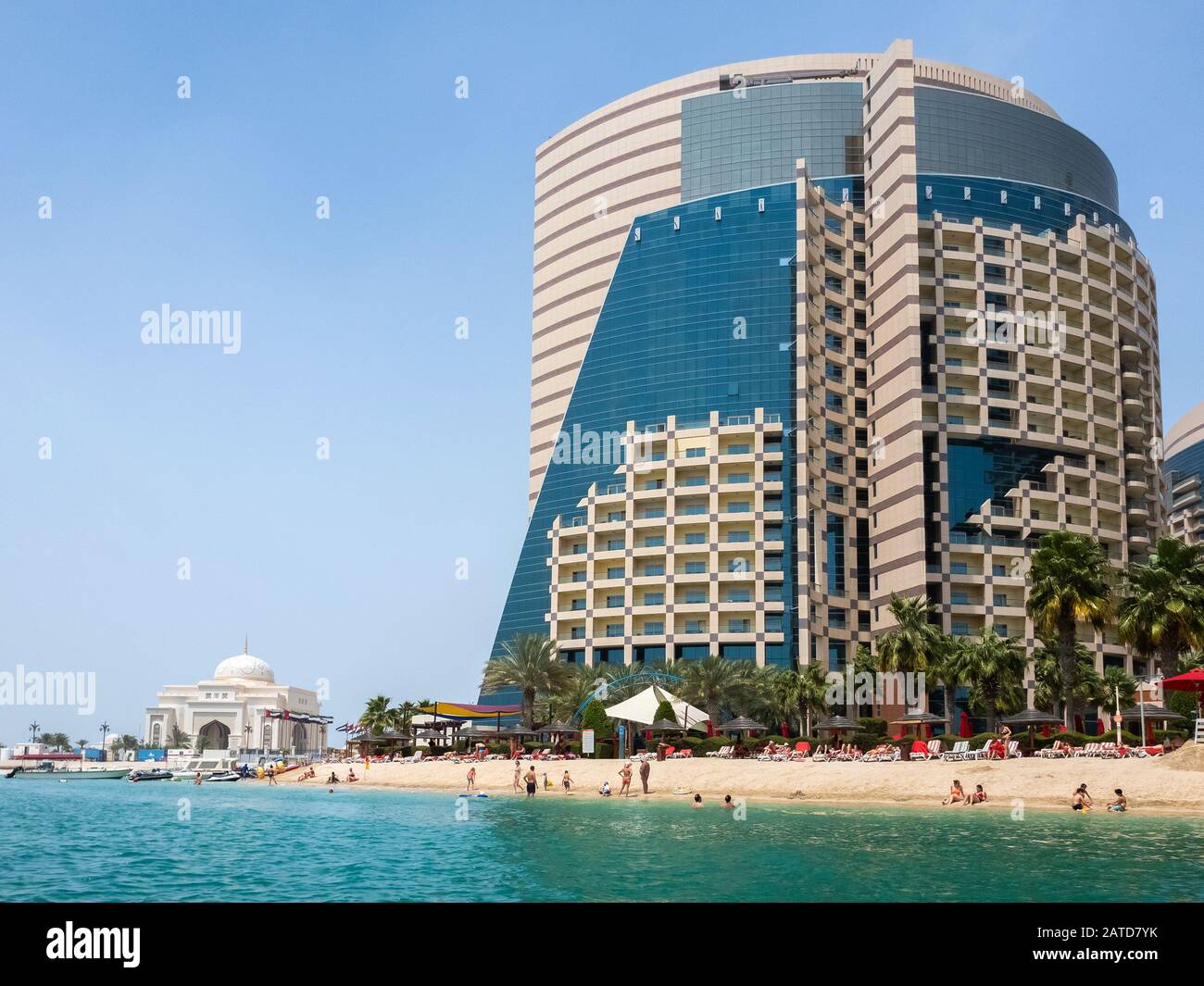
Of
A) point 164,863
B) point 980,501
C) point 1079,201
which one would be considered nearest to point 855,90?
point 1079,201

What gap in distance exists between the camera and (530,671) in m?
82.4

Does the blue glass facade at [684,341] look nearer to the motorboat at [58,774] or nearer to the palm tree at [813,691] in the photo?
the palm tree at [813,691]

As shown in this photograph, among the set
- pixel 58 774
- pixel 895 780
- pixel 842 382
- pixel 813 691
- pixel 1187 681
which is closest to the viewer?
pixel 1187 681

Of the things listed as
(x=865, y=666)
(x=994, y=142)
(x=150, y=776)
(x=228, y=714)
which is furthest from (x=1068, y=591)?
(x=228, y=714)

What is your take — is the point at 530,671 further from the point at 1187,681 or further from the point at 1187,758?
the point at 1187,758

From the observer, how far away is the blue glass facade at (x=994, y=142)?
347 feet

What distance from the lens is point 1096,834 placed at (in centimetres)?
3188

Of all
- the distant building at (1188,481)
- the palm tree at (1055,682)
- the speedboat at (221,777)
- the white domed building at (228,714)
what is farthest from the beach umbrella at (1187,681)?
the distant building at (1188,481)

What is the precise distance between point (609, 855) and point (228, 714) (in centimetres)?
14750

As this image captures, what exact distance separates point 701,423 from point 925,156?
3425 centimetres

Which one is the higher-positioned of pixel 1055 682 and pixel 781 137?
pixel 781 137

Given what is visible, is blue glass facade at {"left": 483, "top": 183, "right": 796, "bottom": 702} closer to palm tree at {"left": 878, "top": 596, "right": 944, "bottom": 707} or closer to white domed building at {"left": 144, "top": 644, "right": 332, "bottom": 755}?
palm tree at {"left": 878, "top": 596, "right": 944, "bottom": 707}
